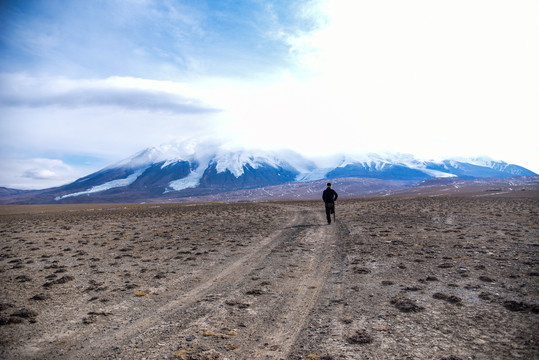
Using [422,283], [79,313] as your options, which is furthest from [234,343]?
[422,283]

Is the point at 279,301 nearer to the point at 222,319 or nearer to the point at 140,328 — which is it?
the point at 222,319

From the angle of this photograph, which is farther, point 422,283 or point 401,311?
point 422,283

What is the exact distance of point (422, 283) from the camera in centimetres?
859

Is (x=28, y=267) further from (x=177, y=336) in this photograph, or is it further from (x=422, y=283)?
(x=422, y=283)

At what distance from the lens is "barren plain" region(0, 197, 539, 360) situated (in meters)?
5.36

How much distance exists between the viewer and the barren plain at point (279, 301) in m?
5.36

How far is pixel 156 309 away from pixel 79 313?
5.97 feet

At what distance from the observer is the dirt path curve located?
5.34 metres

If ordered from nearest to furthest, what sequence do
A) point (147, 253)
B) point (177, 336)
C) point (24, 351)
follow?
1. point (24, 351)
2. point (177, 336)
3. point (147, 253)

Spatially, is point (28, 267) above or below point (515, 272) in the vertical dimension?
above

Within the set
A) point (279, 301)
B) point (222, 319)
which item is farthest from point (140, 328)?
point (279, 301)

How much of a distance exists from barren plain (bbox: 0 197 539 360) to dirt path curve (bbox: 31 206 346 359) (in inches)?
1.4

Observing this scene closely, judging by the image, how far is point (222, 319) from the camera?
6590mm

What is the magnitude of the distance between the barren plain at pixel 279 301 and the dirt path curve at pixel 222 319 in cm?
3
